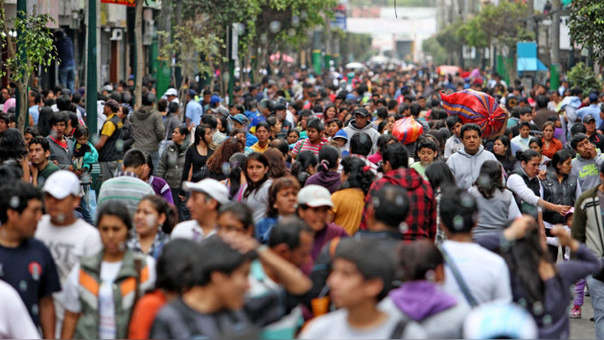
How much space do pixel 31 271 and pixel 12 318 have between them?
22.7 inches

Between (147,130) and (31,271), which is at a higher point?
(147,130)

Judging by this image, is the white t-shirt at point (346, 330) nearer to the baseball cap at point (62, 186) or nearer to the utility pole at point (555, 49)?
the baseball cap at point (62, 186)

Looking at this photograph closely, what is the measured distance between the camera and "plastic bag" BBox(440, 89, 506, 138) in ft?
42.8

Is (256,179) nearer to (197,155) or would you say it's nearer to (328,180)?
(328,180)

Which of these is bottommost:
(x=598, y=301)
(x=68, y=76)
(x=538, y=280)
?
(x=598, y=301)

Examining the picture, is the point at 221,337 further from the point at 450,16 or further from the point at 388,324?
the point at 450,16

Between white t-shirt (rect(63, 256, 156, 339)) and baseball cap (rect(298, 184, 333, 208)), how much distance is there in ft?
4.65

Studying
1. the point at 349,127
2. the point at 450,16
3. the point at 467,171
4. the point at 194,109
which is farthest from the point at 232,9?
the point at 450,16

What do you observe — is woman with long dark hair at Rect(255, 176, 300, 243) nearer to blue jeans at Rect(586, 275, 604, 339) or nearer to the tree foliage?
blue jeans at Rect(586, 275, 604, 339)

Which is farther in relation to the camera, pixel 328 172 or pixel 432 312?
pixel 328 172

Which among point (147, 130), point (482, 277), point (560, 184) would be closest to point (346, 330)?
point (482, 277)

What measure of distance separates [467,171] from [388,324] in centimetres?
561

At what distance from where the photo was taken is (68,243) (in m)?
6.12

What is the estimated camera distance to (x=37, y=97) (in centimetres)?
1631
